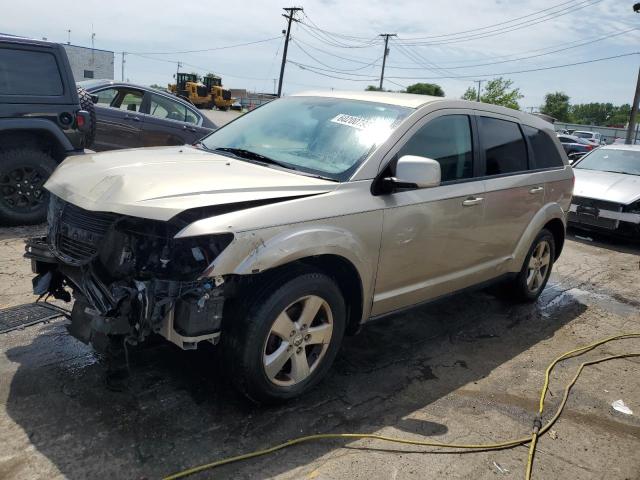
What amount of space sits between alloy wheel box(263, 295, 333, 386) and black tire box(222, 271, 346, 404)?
1 centimetres

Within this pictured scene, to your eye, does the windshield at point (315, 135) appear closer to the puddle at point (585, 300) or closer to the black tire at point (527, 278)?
the black tire at point (527, 278)

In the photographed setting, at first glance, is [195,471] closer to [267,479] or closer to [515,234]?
[267,479]

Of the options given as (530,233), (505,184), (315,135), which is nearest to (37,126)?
(315,135)

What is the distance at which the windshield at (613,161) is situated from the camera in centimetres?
1008

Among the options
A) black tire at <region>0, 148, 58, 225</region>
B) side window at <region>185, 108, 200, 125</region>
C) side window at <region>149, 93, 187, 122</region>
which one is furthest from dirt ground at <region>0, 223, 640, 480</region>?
side window at <region>185, 108, 200, 125</region>

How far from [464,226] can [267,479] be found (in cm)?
236

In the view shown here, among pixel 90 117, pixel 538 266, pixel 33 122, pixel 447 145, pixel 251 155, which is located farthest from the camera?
pixel 90 117

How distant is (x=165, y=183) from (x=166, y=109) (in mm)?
7419

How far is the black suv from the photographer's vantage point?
616 cm

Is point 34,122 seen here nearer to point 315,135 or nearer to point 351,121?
point 315,135

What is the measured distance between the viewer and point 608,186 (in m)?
9.38

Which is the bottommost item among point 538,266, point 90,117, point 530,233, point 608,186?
point 538,266

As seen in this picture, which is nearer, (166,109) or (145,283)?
(145,283)

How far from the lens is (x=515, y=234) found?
489 centimetres
